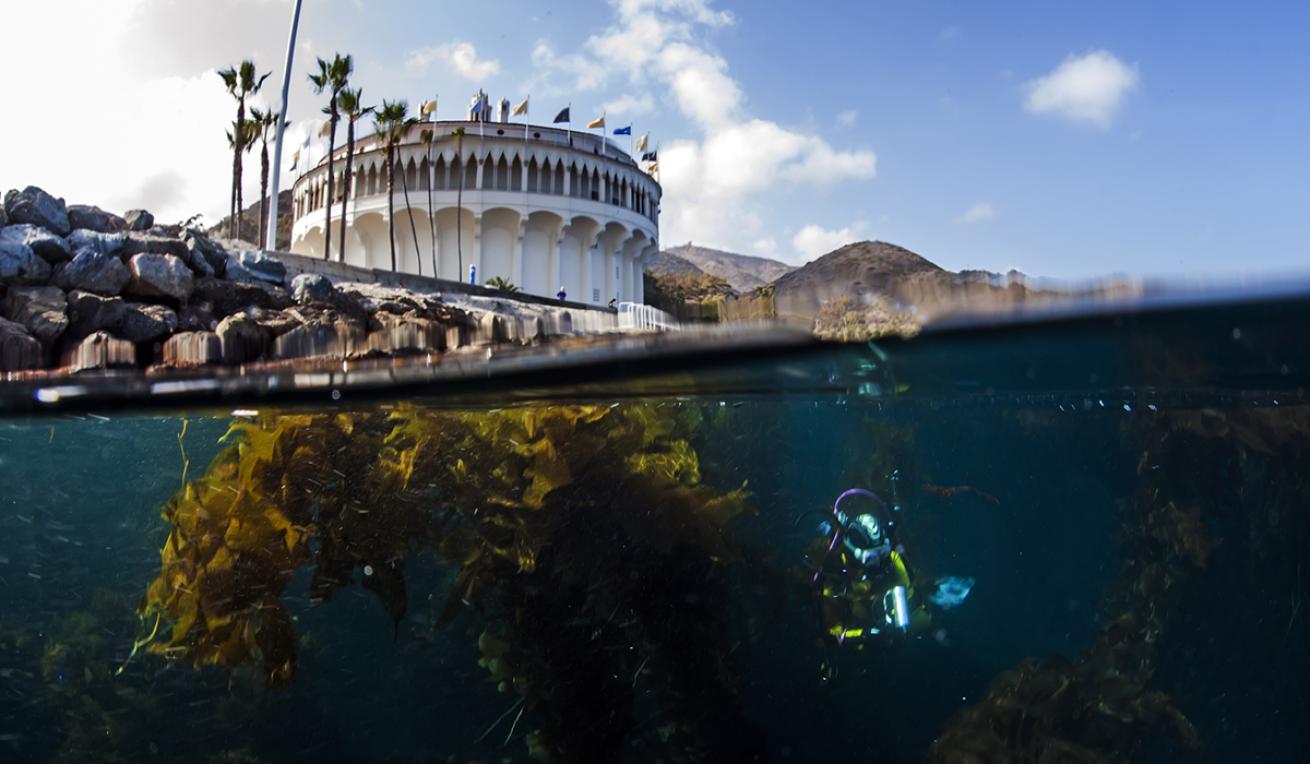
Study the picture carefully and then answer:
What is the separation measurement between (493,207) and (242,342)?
47.1m

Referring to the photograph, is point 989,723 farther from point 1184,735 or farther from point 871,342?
point 871,342

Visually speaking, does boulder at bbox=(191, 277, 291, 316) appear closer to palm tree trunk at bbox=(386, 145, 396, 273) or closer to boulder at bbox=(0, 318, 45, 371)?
boulder at bbox=(0, 318, 45, 371)

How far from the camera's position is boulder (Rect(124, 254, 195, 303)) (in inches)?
727

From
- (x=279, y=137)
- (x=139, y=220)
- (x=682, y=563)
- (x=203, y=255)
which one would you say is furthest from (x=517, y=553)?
(x=279, y=137)

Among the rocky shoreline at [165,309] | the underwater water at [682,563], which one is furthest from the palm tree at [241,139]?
the underwater water at [682,563]

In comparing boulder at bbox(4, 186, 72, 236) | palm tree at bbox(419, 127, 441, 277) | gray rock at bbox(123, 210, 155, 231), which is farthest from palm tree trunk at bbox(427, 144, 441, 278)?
boulder at bbox(4, 186, 72, 236)

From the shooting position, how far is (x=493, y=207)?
5300 cm

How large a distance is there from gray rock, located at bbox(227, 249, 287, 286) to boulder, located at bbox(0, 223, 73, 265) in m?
5.21

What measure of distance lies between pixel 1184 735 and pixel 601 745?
6.57 metres

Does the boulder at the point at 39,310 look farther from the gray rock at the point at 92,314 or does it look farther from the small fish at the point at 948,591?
the small fish at the point at 948,591

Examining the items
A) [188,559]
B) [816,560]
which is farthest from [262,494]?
[816,560]

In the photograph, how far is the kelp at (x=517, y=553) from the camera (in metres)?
6.39

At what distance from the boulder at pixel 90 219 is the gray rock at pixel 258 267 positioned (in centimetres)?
311

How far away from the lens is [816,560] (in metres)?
9.48
